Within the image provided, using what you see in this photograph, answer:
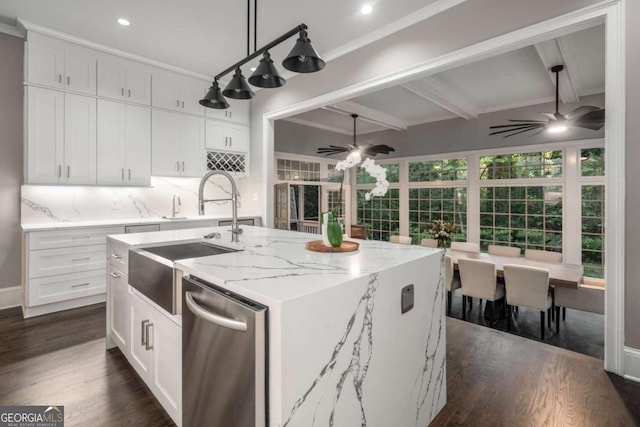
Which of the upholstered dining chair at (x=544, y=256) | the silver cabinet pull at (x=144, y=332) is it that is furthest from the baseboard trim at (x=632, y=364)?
the silver cabinet pull at (x=144, y=332)

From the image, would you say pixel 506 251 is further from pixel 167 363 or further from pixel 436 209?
pixel 167 363

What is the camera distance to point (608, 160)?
216 cm

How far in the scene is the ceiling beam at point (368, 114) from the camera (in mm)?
5418

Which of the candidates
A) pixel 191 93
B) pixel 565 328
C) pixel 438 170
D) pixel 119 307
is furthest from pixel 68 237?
pixel 438 170

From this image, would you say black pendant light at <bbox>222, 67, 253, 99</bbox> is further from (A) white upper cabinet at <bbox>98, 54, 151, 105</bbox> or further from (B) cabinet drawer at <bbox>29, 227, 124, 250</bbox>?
(A) white upper cabinet at <bbox>98, 54, 151, 105</bbox>

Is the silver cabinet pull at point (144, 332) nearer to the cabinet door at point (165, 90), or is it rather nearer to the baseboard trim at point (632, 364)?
the baseboard trim at point (632, 364)

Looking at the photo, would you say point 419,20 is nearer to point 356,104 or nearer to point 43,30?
point 356,104

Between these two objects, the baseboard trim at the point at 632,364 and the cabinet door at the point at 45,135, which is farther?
the cabinet door at the point at 45,135

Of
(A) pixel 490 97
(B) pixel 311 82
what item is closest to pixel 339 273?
(B) pixel 311 82

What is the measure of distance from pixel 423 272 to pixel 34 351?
2.97 metres

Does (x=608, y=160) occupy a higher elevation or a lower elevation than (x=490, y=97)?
lower

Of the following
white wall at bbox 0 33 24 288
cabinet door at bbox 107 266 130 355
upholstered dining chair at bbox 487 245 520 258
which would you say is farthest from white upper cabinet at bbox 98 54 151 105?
upholstered dining chair at bbox 487 245 520 258

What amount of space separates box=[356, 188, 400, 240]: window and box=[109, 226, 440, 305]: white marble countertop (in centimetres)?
558

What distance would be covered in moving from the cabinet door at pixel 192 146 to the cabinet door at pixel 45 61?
1374 millimetres
